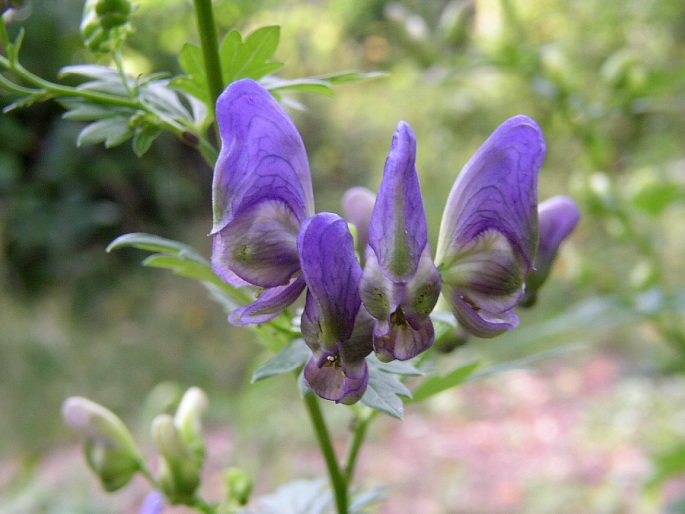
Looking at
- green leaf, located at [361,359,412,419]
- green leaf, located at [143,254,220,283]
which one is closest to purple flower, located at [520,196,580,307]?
green leaf, located at [361,359,412,419]

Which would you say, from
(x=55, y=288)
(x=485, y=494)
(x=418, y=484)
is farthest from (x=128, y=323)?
(x=485, y=494)

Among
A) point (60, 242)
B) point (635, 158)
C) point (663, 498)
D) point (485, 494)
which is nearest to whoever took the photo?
point (663, 498)

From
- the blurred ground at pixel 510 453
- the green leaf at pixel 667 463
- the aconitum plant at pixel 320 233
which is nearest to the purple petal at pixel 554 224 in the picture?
the aconitum plant at pixel 320 233

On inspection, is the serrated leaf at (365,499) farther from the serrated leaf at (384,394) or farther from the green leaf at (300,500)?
the serrated leaf at (384,394)

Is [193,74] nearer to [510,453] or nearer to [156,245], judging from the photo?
[156,245]

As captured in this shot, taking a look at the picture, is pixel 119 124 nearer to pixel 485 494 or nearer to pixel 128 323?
pixel 485 494

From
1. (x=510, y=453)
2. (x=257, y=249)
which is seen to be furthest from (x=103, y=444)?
(x=510, y=453)
